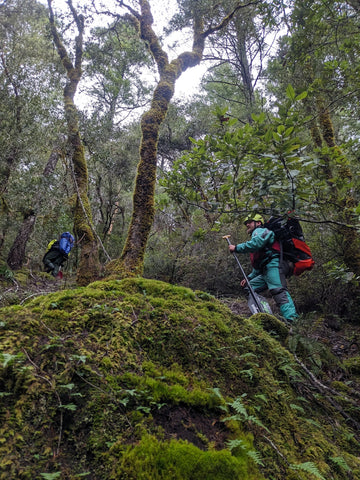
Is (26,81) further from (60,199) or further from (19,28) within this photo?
(19,28)

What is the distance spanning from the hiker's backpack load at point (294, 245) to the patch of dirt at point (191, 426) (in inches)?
144

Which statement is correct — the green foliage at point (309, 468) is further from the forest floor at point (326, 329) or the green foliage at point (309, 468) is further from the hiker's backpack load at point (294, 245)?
the hiker's backpack load at point (294, 245)

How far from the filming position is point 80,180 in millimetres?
6996

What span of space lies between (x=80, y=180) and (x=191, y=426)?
6.58m

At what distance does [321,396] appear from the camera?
97.7 inches

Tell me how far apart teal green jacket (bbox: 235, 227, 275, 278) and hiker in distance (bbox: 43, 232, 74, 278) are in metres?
7.28

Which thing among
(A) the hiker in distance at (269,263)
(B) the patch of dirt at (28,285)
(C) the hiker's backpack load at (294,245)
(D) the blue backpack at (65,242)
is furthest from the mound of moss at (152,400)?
(D) the blue backpack at (65,242)

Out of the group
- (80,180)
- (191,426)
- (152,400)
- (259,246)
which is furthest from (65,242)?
(191,426)

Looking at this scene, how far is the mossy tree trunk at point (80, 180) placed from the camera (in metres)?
5.33

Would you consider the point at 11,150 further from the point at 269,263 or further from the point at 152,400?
the point at 152,400

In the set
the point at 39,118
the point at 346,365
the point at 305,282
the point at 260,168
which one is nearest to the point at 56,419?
the point at 260,168

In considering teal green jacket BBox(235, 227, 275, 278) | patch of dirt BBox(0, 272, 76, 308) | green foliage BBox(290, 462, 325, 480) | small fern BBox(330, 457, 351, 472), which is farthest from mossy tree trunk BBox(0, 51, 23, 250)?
small fern BBox(330, 457, 351, 472)

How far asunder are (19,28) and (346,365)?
16.6 m

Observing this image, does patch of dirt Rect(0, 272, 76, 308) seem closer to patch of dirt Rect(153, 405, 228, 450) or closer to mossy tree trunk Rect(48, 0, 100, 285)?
mossy tree trunk Rect(48, 0, 100, 285)
